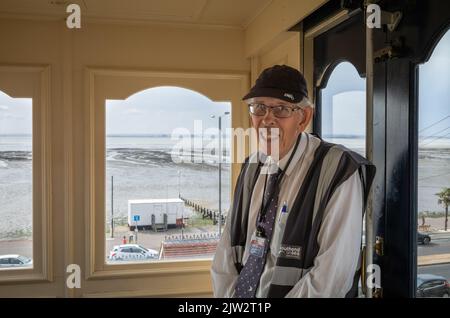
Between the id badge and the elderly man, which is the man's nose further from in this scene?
the id badge

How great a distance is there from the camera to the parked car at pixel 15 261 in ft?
7.79

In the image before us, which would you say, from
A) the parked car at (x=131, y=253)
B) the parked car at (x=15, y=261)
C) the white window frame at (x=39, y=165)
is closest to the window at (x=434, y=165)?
the parked car at (x=131, y=253)

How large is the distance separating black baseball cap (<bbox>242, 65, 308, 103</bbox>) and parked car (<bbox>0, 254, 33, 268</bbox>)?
6.49 feet

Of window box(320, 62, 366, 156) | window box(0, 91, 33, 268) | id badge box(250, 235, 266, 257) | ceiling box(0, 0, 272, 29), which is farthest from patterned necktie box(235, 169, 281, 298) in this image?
window box(0, 91, 33, 268)

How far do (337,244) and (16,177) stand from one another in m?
2.07

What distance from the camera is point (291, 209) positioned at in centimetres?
102

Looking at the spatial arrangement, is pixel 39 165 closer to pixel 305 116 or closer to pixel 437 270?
pixel 305 116

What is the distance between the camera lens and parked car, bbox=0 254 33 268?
237cm

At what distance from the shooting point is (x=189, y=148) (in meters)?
2.56

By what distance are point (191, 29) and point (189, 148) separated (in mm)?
741

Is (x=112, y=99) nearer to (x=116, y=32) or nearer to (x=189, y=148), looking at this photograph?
(x=116, y=32)

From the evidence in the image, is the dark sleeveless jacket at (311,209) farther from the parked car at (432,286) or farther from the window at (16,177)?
the window at (16,177)
